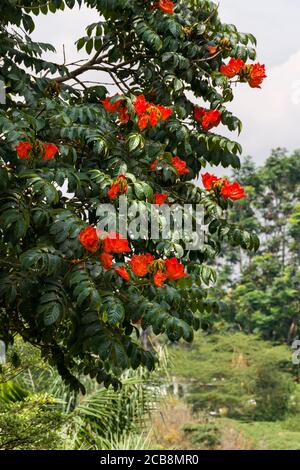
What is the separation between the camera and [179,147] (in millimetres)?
4273

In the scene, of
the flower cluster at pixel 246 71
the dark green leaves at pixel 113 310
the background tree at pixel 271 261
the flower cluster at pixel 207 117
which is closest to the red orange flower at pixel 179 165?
the flower cluster at pixel 207 117

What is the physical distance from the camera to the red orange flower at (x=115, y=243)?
10.2 feet

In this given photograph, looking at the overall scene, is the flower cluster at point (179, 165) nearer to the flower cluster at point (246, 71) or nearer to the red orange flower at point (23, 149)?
the flower cluster at point (246, 71)

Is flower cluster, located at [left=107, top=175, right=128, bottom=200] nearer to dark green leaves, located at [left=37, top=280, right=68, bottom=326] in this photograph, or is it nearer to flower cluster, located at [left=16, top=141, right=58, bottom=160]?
flower cluster, located at [left=16, top=141, right=58, bottom=160]

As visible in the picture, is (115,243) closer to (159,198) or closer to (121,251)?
(121,251)

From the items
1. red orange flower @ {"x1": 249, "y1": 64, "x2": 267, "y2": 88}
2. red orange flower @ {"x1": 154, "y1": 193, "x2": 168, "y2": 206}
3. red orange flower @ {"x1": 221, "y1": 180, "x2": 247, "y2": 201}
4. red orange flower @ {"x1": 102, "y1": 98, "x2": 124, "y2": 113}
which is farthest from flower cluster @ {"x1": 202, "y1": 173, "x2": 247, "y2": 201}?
red orange flower @ {"x1": 249, "y1": 64, "x2": 267, "y2": 88}

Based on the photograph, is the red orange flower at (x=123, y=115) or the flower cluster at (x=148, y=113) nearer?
the flower cluster at (x=148, y=113)

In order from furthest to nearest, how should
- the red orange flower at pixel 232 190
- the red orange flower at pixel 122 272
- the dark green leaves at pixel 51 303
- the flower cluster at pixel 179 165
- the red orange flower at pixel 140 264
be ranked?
the flower cluster at pixel 179 165, the red orange flower at pixel 232 190, the red orange flower at pixel 140 264, the red orange flower at pixel 122 272, the dark green leaves at pixel 51 303

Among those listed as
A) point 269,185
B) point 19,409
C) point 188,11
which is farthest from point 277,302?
point 188,11

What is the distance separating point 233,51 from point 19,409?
363 cm

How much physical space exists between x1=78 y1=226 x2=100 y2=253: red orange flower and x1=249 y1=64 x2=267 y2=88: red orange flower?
5.36 ft

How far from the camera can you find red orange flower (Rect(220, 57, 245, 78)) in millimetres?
4340

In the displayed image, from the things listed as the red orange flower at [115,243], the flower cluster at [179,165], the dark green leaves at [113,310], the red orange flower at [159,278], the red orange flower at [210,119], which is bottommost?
the dark green leaves at [113,310]

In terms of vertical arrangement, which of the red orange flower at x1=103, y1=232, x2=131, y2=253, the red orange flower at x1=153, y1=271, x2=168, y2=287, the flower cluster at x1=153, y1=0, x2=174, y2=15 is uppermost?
the flower cluster at x1=153, y1=0, x2=174, y2=15
